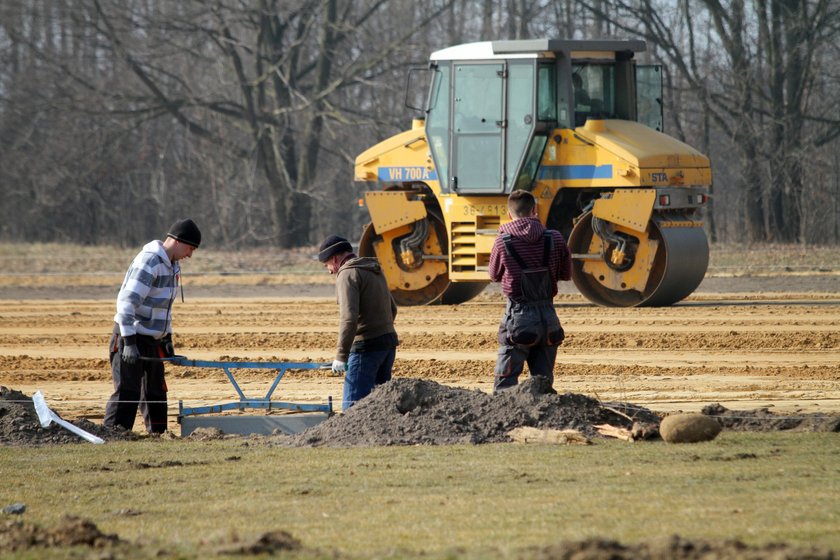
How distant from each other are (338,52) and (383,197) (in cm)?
1233

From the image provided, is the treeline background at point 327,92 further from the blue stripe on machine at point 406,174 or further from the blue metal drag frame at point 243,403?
the blue metal drag frame at point 243,403

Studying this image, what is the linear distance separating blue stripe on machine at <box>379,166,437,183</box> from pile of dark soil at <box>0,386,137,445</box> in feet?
27.6

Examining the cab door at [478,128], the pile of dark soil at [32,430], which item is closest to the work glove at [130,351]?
the pile of dark soil at [32,430]

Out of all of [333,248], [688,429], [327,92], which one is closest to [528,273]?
[333,248]

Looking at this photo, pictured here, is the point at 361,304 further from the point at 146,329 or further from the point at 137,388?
the point at 137,388

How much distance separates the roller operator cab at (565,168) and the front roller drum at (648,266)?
2 cm

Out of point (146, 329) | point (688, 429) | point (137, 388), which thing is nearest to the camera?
point (688, 429)

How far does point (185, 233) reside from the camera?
9594mm

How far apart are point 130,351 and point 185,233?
0.91m

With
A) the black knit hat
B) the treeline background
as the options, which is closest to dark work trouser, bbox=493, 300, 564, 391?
the black knit hat

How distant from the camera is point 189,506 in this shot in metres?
6.95

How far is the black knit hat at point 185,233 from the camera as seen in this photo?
957 cm

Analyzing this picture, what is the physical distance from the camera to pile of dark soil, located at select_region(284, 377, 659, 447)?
8820mm

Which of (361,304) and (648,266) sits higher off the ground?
(361,304)
